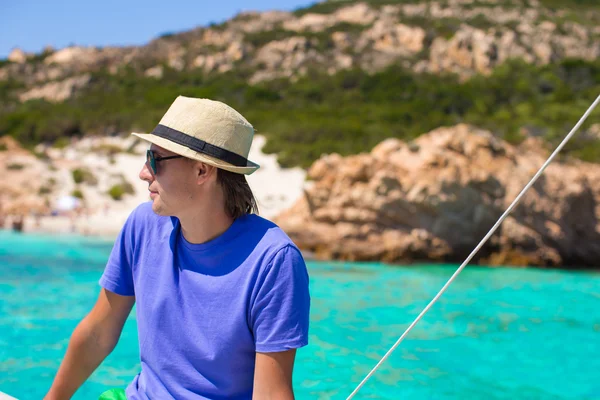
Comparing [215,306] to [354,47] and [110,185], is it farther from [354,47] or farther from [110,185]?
[354,47]

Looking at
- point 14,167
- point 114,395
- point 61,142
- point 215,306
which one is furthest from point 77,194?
point 215,306

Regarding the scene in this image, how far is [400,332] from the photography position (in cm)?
606

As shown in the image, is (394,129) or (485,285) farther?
(394,129)

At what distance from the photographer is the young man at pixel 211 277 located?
156 centimetres

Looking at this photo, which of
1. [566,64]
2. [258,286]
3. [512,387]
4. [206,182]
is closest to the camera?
[258,286]

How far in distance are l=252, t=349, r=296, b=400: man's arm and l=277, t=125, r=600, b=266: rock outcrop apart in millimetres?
10052

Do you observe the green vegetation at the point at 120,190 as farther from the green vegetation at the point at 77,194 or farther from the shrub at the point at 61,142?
the shrub at the point at 61,142

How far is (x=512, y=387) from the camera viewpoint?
447 centimetres

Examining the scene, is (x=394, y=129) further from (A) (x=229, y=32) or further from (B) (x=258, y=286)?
(A) (x=229, y=32)

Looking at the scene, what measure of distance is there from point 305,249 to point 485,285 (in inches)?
162

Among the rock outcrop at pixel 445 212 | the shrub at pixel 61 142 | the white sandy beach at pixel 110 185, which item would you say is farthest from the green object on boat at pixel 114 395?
the shrub at pixel 61 142

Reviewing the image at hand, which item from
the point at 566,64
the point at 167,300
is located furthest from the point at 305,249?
the point at 566,64

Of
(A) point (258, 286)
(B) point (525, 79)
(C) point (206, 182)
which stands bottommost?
(A) point (258, 286)

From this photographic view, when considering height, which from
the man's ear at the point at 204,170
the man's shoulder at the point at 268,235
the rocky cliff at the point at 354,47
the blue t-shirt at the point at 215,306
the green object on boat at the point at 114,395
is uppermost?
the rocky cliff at the point at 354,47
